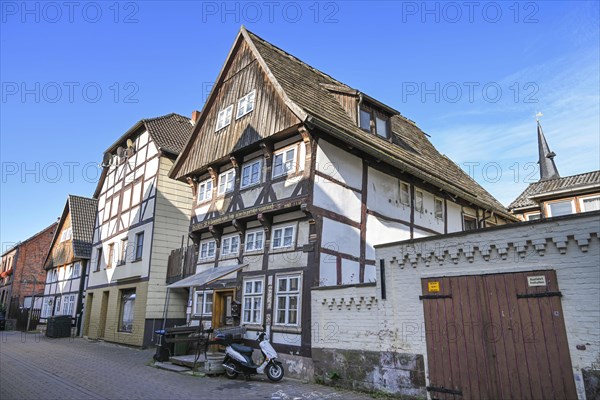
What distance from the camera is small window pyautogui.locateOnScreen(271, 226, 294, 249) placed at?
42.5ft

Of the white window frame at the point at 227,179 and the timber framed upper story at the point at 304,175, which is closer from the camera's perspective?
the timber framed upper story at the point at 304,175

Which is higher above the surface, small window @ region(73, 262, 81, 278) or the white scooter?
small window @ region(73, 262, 81, 278)

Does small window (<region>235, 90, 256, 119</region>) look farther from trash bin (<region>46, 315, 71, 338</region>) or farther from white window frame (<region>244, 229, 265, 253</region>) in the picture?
trash bin (<region>46, 315, 71, 338</region>)

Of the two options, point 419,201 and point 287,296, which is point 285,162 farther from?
point 419,201

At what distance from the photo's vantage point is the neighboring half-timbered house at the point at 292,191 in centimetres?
1242

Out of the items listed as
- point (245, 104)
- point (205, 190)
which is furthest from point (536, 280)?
point (205, 190)

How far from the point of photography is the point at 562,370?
6988 millimetres

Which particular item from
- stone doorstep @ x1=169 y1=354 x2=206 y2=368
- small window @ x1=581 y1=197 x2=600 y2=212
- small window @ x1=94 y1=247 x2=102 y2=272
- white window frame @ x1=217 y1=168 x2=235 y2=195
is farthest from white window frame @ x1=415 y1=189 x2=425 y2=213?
small window @ x1=94 y1=247 x2=102 y2=272

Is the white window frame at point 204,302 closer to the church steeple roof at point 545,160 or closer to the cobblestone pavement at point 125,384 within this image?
the cobblestone pavement at point 125,384

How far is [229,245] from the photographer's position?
15484mm

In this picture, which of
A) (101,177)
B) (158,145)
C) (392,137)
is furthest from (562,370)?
(101,177)

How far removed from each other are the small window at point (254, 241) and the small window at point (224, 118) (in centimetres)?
483

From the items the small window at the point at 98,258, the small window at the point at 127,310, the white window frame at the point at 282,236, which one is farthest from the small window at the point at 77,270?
the white window frame at the point at 282,236

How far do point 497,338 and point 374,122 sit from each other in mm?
10181
